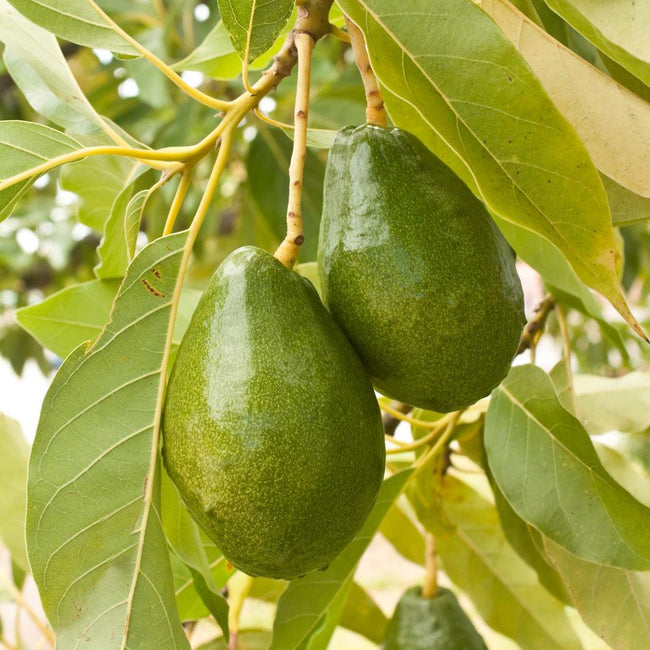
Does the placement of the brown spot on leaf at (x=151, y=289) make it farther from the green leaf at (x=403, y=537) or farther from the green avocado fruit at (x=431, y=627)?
the green leaf at (x=403, y=537)

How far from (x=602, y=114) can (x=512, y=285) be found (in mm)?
183

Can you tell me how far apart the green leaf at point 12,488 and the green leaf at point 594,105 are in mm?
1146

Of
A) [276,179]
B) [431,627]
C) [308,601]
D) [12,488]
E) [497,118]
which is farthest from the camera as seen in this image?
[276,179]

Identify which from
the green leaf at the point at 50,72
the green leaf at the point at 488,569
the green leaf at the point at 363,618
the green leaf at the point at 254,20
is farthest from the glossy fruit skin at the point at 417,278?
the green leaf at the point at 363,618

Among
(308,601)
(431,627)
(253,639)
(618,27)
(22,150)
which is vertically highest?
(618,27)

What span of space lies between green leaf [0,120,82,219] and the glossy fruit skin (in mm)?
330

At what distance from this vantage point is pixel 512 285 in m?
0.84

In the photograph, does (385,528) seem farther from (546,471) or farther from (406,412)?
(546,471)


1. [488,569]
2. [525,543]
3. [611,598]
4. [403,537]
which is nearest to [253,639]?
[403,537]

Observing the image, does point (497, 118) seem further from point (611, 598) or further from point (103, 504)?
point (611, 598)

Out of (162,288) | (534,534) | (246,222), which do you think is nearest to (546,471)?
(534,534)

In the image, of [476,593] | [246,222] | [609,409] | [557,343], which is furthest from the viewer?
[557,343]

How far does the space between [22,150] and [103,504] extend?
1.31 ft

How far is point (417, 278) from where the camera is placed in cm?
78
